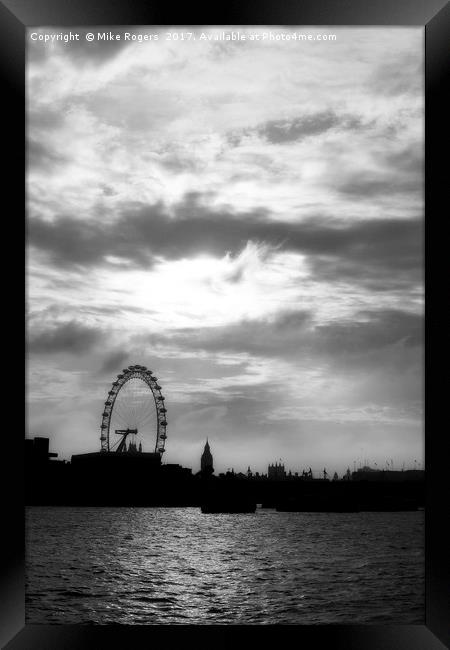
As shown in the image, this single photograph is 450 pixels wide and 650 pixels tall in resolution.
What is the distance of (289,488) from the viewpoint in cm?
7319

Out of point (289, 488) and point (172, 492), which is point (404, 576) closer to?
point (172, 492)

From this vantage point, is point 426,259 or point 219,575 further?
point 219,575

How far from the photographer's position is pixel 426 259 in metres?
3.93

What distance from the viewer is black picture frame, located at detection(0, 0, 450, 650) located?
12.6ft

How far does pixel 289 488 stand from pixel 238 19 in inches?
2816

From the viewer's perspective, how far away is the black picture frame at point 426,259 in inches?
151

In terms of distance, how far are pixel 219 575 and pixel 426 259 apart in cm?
1954

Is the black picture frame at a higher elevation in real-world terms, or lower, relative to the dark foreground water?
higher

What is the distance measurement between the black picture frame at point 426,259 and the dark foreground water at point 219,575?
82 cm

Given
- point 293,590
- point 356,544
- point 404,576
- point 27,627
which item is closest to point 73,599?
point 293,590

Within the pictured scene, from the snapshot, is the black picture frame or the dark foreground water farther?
the dark foreground water

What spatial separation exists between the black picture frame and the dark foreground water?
815 mm

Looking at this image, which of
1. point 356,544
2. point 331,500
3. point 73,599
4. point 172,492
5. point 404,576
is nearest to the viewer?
point 73,599

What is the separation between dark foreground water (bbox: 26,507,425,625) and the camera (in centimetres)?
1370
